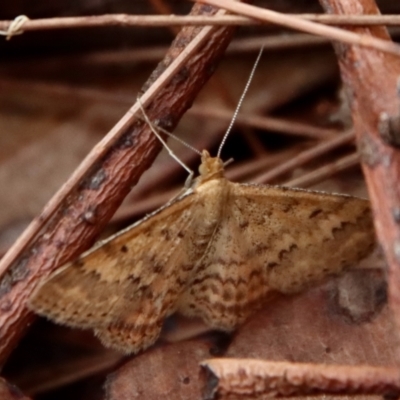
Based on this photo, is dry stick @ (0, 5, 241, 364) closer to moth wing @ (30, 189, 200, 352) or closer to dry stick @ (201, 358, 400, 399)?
moth wing @ (30, 189, 200, 352)

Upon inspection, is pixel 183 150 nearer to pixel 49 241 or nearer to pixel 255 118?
pixel 255 118

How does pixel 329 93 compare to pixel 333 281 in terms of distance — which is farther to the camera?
pixel 329 93

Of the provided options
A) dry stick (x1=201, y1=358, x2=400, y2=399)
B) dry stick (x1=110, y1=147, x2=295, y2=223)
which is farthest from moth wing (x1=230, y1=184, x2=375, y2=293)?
dry stick (x1=201, y1=358, x2=400, y2=399)

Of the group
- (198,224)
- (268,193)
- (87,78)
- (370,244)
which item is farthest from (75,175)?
(87,78)

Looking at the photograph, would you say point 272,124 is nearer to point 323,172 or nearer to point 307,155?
point 307,155

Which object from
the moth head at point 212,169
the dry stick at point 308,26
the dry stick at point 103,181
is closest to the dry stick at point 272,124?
the moth head at point 212,169

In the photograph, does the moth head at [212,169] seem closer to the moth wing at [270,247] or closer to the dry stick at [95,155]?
the moth wing at [270,247]

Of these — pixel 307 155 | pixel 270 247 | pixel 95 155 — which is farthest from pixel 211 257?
pixel 307 155
